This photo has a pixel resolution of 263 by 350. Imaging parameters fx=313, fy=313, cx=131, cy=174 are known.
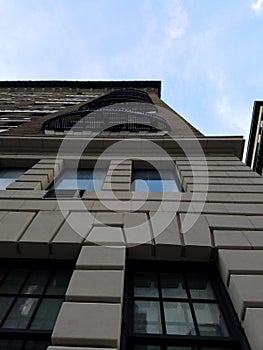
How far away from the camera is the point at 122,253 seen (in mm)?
5598

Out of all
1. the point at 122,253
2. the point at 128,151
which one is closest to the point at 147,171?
the point at 128,151

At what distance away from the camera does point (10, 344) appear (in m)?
4.39

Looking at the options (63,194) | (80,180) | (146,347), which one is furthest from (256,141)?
(146,347)

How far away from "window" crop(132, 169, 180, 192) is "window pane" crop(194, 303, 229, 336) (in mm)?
4275

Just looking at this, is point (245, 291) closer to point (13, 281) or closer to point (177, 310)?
point (177, 310)

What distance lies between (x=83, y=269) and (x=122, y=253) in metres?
0.74

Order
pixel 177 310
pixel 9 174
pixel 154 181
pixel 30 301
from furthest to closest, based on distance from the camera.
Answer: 1. pixel 9 174
2. pixel 154 181
3. pixel 30 301
4. pixel 177 310

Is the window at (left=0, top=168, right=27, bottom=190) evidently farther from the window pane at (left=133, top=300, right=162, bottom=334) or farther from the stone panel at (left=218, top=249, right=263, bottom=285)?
the stone panel at (left=218, top=249, right=263, bottom=285)

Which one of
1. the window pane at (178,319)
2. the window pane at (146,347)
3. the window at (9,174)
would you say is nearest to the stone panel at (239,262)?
the window pane at (178,319)

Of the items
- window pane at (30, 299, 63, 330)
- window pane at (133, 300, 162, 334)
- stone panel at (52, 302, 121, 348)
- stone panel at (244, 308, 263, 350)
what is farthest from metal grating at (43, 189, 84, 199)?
stone panel at (244, 308, 263, 350)

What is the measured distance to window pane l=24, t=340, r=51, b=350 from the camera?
436 centimetres

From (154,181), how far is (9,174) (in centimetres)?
476

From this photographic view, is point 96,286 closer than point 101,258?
Yes

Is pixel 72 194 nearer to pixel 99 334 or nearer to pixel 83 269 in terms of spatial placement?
pixel 83 269
